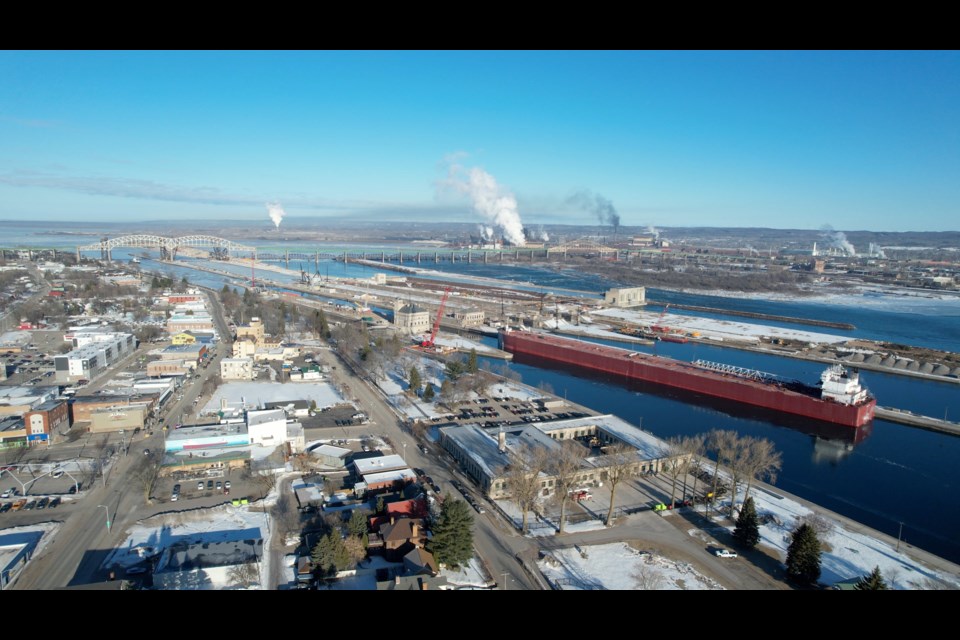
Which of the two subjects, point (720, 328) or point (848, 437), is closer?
point (848, 437)

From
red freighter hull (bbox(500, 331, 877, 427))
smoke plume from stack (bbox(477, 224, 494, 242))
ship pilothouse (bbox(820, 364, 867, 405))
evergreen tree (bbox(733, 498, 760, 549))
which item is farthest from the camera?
smoke plume from stack (bbox(477, 224, 494, 242))

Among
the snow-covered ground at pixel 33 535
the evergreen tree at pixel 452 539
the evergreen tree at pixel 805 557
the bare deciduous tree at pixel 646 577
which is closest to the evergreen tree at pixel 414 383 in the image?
the evergreen tree at pixel 452 539

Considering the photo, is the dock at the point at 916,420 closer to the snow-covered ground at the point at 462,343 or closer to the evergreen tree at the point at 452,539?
the snow-covered ground at the point at 462,343

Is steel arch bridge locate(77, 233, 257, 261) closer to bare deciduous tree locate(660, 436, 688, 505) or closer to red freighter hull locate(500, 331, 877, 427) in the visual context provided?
red freighter hull locate(500, 331, 877, 427)

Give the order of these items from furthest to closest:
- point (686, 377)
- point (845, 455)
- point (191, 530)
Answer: point (686, 377) → point (845, 455) → point (191, 530)

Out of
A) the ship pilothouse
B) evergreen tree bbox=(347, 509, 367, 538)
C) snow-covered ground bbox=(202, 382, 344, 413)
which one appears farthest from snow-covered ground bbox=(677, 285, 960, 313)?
evergreen tree bbox=(347, 509, 367, 538)

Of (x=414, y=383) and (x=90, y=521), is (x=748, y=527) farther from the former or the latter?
(x=90, y=521)

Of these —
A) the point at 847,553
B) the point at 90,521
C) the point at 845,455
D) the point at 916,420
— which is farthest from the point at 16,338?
the point at 916,420
